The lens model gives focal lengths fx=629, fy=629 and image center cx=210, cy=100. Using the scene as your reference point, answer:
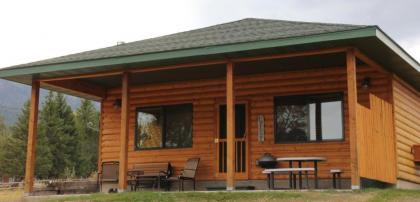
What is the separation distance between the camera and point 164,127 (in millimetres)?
15609

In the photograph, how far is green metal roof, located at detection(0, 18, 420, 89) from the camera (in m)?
11.2

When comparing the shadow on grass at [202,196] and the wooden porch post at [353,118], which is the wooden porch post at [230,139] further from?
the wooden porch post at [353,118]

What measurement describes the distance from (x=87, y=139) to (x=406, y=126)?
46.5 metres

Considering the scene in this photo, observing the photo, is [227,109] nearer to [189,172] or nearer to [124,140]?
[124,140]

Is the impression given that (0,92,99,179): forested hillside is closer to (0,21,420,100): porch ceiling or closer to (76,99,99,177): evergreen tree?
(76,99,99,177): evergreen tree

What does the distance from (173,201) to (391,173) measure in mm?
4974

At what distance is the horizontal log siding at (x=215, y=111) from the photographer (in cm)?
1371

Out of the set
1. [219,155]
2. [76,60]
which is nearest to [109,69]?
[76,60]

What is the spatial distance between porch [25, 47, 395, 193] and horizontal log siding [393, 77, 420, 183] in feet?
2.39

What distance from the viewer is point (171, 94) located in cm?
1564

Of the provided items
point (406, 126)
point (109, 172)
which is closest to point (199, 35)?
point (109, 172)

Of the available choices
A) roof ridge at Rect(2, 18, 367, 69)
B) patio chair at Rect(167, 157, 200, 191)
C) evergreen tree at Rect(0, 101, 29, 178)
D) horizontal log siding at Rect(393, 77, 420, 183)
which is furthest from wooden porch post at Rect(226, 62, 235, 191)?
evergreen tree at Rect(0, 101, 29, 178)

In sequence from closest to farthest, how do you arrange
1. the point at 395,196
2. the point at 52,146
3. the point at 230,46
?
the point at 395,196, the point at 230,46, the point at 52,146

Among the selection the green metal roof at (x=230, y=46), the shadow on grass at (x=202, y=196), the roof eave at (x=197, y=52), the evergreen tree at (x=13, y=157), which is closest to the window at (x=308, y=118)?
the green metal roof at (x=230, y=46)
